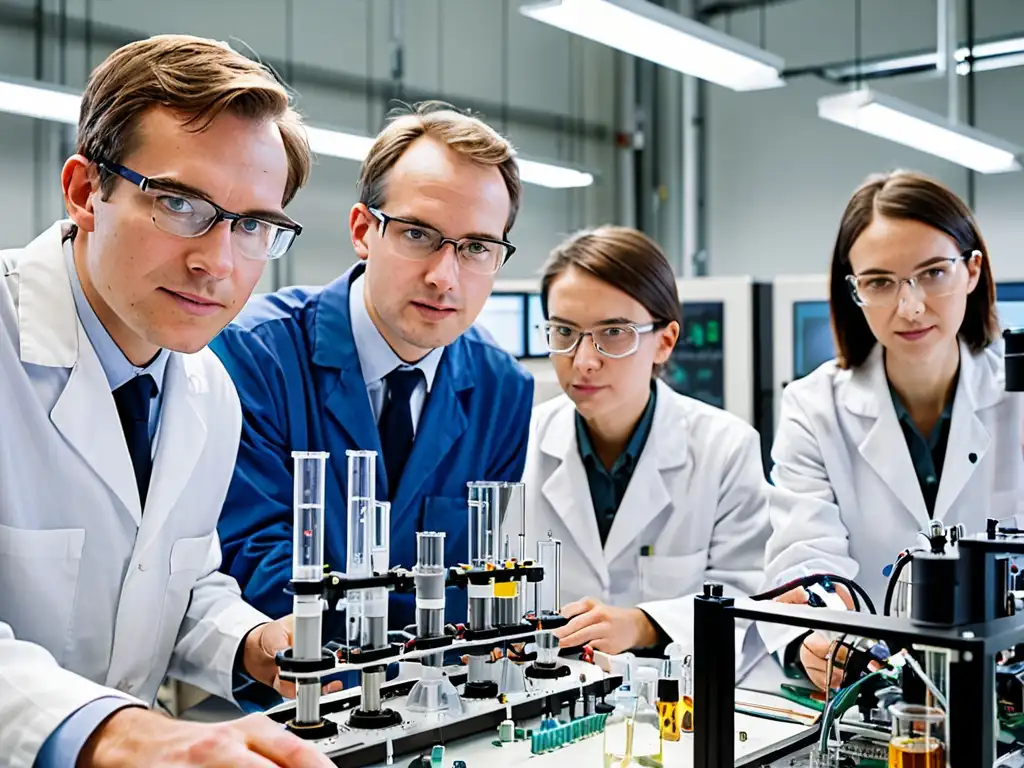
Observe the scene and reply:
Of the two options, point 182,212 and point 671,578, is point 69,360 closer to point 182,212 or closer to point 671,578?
point 182,212

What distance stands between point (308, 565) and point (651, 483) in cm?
121

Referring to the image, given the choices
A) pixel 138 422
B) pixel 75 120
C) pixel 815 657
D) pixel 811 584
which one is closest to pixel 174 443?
pixel 138 422

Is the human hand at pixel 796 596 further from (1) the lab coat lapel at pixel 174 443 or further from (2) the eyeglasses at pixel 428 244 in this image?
(1) the lab coat lapel at pixel 174 443

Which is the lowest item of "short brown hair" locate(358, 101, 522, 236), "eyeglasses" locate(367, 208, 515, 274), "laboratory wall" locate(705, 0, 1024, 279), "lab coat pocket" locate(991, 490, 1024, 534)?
"lab coat pocket" locate(991, 490, 1024, 534)

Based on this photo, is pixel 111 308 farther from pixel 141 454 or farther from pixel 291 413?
pixel 291 413

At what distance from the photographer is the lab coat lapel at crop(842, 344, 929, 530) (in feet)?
6.92

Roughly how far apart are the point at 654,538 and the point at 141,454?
118cm

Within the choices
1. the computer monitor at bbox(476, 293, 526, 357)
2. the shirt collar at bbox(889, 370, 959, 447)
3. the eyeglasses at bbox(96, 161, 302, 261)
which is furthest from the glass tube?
the computer monitor at bbox(476, 293, 526, 357)

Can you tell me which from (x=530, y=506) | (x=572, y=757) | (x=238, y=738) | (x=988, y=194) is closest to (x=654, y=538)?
(x=530, y=506)

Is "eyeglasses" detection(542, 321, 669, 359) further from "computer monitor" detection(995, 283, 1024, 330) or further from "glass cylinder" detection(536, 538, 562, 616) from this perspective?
"computer monitor" detection(995, 283, 1024, 330)

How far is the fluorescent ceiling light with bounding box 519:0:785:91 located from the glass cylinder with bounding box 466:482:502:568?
187cm

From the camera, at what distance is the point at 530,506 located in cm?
226

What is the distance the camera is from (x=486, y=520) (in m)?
1.41

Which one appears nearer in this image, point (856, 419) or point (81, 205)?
point (81, 205)
